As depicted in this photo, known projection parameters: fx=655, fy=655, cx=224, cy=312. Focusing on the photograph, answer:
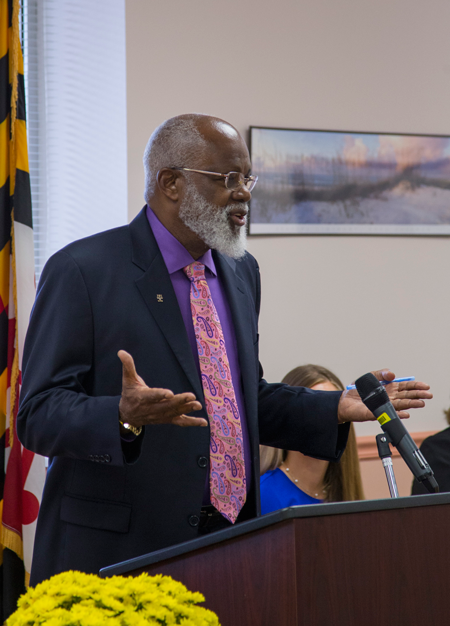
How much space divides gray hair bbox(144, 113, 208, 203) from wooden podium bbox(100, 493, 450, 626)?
40.5 inches

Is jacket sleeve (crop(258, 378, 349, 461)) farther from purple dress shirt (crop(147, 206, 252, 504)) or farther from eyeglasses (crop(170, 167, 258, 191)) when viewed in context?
eyeglasses (crop(170, 167, 258, 191))

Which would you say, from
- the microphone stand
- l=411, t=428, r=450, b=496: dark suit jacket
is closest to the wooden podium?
the microphone stand

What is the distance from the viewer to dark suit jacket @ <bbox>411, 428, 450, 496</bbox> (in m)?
2.50

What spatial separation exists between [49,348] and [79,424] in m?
0.22

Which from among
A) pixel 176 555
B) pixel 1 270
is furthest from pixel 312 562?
pixel 1 270

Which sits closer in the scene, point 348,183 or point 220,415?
point 220,415

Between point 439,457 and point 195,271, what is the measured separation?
144 centimetres

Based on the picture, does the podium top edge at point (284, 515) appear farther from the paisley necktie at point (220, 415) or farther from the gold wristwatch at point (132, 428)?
the paisley necktie at point (220, 415)

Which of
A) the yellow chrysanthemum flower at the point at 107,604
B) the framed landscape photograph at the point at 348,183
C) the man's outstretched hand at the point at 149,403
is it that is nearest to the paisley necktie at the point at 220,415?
the man's outstretched hand at the point at 149,403

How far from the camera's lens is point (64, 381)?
1.44 meters

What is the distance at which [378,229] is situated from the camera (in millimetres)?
3467

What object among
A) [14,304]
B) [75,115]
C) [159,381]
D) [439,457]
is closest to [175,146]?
[159,381]

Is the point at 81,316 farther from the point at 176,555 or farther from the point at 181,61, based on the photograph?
Result: the point at 181,61

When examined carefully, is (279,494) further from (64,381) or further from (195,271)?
(64,381)
